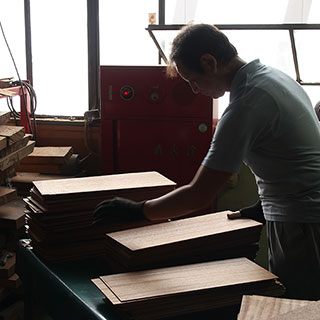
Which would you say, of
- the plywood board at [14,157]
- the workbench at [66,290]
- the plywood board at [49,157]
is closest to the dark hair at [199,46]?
the workbench at [66,290]

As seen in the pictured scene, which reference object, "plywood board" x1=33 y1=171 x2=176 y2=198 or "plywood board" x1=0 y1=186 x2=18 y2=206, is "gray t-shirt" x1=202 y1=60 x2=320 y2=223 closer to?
"plywood board" x1=33 y1=171 x2=176 y2=198

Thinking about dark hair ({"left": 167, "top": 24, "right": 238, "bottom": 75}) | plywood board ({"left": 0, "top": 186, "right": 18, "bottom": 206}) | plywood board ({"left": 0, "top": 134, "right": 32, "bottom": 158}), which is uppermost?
dark hair ({"left": 167, "top": 24, "right": 238, "bottom": 75})

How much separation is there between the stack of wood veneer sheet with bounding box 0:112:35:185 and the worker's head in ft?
4.58

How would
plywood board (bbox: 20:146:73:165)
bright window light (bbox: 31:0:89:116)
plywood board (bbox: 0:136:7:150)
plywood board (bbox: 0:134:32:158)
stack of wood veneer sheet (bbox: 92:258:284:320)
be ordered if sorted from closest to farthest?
stack of wood veneer sheet (bbox: 92:258:284:320), plywood board (bbox: 0:136:7:150), plywood board (bbox: 0:134:32:158), plywood board (bbox: 20:146:73:165), bright window light (bbox: 31:0:89:116)

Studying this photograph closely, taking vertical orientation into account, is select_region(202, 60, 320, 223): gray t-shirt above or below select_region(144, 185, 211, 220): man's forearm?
above

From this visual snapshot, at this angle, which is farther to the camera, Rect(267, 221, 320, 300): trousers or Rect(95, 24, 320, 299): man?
Rect(267, 221, 320, 300): trousers

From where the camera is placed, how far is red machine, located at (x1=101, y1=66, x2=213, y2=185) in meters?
3.15

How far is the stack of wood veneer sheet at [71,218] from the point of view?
193 cm

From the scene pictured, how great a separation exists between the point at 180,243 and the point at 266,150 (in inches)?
16.4

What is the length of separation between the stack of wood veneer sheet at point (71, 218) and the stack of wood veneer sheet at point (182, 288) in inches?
15.6

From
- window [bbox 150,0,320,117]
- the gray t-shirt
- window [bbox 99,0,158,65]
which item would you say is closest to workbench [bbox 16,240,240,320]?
the gray t-shirt

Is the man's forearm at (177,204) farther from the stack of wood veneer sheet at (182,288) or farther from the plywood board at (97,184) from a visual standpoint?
the plywood board at (97,184)

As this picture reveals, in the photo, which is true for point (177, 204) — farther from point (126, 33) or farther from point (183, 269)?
point (126, 33)

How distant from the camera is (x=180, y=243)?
1717 mm
